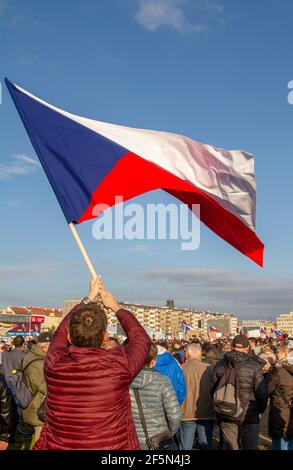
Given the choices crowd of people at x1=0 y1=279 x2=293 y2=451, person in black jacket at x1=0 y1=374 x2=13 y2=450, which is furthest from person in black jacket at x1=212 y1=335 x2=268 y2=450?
person in black jacket at x1=0 y1=374 x2=13 y2=450

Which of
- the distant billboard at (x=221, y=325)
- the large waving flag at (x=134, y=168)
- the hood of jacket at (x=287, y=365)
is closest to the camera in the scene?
the large waving flag at (x=134, y=168)

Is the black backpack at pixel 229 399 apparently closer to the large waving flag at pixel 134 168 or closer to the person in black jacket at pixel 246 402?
the person in black jacket at pixel 246 402

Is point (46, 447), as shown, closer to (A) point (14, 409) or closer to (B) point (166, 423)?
(B) point (166, 423)

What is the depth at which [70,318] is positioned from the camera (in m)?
3.02

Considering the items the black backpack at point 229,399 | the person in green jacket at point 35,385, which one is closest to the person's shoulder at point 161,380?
the black backpack at point 229,399

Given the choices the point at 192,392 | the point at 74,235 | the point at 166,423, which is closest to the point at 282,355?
the point at 192,392

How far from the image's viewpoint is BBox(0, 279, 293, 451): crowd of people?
2.88 m

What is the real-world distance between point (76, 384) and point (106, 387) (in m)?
0.16

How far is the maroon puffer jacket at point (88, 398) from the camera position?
112 inches

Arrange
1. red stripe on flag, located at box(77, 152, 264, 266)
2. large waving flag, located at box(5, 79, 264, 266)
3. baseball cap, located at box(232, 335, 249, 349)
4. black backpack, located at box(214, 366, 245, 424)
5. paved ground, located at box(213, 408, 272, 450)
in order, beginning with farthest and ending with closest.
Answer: paved ground, located at box(213, 408, 272, 450)
baseball cap, located at box(232, 335, 249, 349)
black backpack, located at box(214, 366, 245, 424)
red stripe on flag, located at box(77, 152, 264, 266)
large waving flag, located at box(5, 79, 264, 266)

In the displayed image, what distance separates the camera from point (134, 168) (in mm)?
6086

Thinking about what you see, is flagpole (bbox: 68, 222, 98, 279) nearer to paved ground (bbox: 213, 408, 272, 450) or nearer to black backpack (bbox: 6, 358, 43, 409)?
black backpack (bbox: 6, 358, 43, 409)

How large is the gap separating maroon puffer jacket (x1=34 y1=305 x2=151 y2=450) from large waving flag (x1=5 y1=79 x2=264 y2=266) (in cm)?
236

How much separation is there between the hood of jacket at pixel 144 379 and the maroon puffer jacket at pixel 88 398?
1.49 metres
